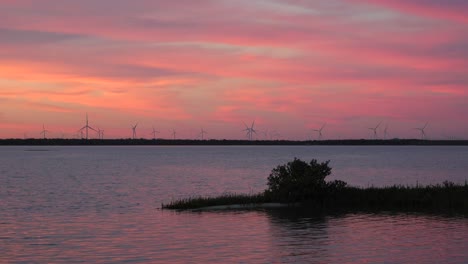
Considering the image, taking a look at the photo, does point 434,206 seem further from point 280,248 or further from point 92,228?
point 92,228

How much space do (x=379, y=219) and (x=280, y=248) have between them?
1182 centimetres

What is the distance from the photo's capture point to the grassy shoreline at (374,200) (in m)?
45.2

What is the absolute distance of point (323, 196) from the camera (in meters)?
47.1

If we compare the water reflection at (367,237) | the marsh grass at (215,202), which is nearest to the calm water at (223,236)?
the water reflection at (367,237)

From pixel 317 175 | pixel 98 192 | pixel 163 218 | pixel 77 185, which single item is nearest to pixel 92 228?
pixel 163 218

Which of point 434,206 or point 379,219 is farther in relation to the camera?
point 434,206

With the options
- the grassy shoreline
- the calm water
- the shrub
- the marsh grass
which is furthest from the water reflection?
the marsh grass

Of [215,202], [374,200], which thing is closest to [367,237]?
[374,200]

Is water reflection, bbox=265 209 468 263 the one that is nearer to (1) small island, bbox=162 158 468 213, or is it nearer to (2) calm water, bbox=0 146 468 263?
(2) calm water, bbox=0 146 468 263

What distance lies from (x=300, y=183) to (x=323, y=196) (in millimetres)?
2020

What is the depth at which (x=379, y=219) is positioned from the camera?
39.9 meters

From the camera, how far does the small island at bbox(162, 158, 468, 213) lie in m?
45.8

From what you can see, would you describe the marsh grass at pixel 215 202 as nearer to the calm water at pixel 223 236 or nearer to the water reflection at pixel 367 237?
the calm water at pixel 223 236

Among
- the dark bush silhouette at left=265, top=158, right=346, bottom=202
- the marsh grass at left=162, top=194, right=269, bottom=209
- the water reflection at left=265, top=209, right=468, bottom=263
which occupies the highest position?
the dark bush silhouette at left=265, top=158, right=346, bottom=202
